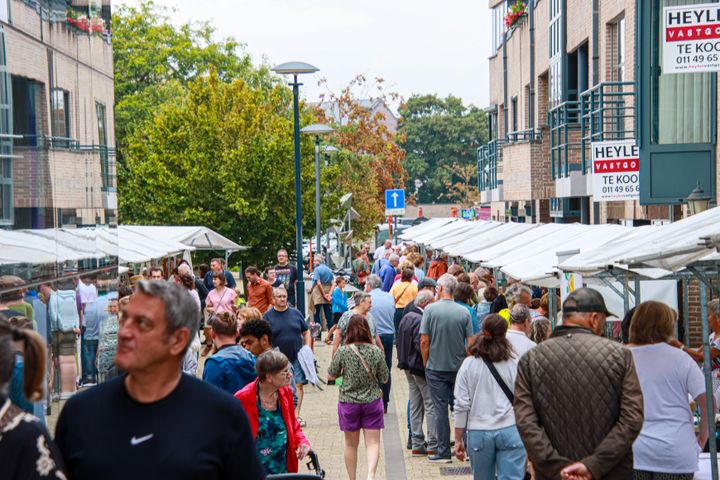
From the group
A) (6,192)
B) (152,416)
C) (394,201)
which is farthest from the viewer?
(394,201)

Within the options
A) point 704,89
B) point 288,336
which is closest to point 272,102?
point 704,89

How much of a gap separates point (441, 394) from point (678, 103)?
7.06 m

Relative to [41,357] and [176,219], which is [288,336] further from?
[176,219]

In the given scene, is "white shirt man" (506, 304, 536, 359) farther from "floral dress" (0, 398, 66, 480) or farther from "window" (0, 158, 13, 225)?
"floral dress" (0, 398, 66, 480)

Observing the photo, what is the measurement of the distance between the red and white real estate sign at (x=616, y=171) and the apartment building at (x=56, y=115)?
33.9 feet

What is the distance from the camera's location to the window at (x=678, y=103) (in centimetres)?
1598

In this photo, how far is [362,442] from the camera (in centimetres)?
1324

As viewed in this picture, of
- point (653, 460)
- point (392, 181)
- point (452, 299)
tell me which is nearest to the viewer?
point (653, 460)

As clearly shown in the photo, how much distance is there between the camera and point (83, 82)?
6.95 m

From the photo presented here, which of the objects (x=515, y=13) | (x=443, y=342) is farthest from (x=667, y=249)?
(x=515, y=13)

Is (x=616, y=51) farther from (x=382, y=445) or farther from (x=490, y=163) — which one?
(x=490, y=163)

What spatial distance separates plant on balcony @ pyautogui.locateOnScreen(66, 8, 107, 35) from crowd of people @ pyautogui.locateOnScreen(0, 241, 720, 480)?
1505 millimetres

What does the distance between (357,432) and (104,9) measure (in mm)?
4319

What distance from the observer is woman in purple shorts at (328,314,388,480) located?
394 inches
